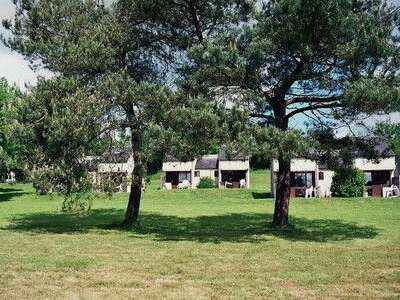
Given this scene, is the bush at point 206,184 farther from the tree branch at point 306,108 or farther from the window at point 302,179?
the tree branch at point 306,108

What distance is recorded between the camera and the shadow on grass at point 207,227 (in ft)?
64.8

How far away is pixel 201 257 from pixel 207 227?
9292 millimetres

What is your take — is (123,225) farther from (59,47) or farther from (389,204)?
(389,204)

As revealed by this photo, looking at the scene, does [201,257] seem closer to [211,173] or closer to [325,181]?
[325,181]

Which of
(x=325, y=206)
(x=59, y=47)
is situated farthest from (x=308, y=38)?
(x=325, y=206)

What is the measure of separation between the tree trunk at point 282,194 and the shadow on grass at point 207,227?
24.2 inches

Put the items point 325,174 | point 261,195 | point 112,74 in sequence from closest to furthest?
point 112,74
point 261,195
point 325,174

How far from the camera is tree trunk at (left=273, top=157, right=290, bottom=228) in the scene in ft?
70.1

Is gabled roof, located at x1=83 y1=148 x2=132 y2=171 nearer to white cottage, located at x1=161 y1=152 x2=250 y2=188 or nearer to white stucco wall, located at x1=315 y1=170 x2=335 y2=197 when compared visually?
white stucco wall, located at x1=315 y1=170 x2=335 y2=197

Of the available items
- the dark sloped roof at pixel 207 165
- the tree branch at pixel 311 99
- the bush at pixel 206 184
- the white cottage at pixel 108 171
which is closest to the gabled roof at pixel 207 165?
the dark sloped roof at pixel 207 165

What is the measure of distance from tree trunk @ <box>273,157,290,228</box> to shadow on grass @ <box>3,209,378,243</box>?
0.61 m

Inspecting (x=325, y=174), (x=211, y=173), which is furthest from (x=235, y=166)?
(x=325, y=174)

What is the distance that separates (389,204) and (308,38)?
72.2ft

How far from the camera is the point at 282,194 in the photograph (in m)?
21.8
